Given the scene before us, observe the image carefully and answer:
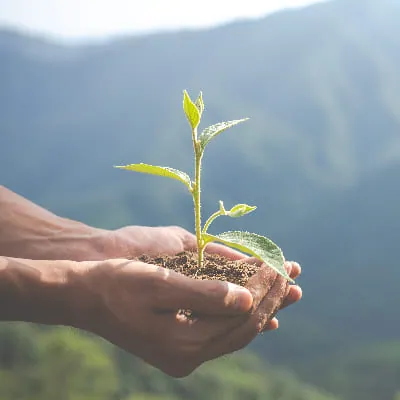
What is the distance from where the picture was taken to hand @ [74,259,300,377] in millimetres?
1338

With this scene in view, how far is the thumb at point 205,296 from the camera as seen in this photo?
4.34ft

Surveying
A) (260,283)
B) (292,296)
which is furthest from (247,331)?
(292,296)

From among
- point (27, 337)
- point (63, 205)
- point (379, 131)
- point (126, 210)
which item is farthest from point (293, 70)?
point (27, 337)

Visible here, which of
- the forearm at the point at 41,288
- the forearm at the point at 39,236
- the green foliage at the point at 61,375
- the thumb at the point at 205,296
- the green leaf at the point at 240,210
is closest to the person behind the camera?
the thumb at the point at 205,296

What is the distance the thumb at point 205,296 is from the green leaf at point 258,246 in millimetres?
92

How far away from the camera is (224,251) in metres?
1.93

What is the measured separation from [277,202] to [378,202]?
24.6 ft

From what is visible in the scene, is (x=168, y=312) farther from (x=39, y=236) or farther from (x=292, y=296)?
(x=39, y=236)

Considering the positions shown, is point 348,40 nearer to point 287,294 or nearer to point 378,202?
point 378,202

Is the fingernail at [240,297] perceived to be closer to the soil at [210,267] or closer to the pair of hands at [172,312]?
the pair of hands at [172,312]

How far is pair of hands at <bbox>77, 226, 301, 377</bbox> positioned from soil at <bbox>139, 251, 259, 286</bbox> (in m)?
0.10

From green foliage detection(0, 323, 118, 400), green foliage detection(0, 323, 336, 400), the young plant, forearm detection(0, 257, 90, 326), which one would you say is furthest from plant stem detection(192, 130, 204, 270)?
green foliage detection(0, 323, 336, 400)

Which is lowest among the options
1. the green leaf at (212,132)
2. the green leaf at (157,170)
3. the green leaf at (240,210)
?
the green leaf at (240,210)

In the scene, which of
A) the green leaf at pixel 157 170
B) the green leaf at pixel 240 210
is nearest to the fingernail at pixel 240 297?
the green leaf at pixel 240 210
